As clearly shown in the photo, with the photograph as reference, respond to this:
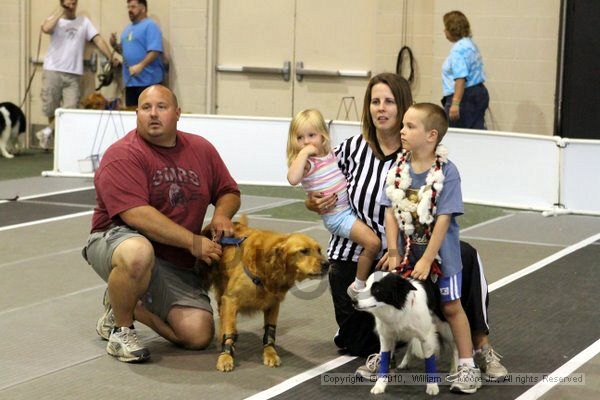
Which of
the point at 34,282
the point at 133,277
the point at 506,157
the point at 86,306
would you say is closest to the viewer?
the point at 133,277

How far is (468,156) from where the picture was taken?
33.7 feet

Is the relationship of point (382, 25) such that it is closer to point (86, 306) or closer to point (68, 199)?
point (68, 199)

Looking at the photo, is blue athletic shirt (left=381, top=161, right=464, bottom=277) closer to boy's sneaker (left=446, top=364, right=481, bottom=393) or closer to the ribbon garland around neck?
the ribbon garland around neck

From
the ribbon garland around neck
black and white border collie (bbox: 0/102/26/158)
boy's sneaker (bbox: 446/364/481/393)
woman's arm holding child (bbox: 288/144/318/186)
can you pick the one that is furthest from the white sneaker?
boy's sneaker (bbox: 446/364/481/393)

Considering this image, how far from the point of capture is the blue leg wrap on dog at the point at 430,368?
→ 468 centimetres

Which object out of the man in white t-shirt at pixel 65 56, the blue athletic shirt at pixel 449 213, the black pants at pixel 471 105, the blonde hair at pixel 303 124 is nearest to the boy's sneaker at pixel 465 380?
the blue athletic shirt at pixel 449 213

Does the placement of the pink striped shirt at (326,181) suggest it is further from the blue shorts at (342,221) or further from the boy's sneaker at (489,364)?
the boy's sneaker at (489,364)

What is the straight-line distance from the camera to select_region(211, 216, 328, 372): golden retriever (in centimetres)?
487

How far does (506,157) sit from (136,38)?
5.70m

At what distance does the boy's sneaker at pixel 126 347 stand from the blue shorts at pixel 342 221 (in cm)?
111

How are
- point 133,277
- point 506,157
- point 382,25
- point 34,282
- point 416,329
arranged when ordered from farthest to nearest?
point 382,25
point 506,157
point 34,282
point 133,277
point 416,329

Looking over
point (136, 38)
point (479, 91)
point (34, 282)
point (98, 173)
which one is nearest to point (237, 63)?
point (136, 38)

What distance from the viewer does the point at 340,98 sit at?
44.7 ft

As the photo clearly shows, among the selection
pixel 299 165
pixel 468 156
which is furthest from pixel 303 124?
pixel 468 156
